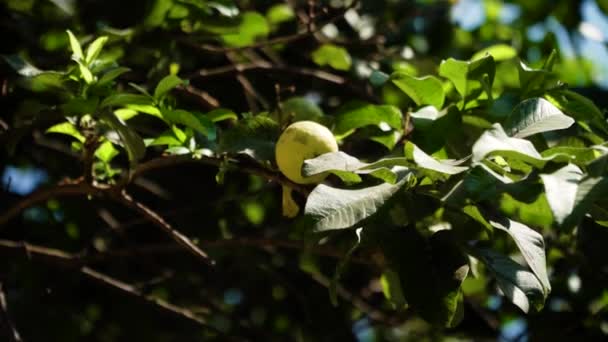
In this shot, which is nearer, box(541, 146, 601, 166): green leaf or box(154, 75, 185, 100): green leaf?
box(541, 146, 601, 166): green leaf

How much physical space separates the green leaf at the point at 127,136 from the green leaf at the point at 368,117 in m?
0.28

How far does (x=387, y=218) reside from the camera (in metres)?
1.01

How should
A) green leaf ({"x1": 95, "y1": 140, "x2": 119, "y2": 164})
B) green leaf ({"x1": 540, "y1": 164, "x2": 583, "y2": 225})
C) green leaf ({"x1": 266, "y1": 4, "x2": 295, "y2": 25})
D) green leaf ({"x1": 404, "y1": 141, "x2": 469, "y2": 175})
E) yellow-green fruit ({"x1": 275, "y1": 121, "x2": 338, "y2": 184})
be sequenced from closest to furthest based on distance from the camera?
green leaf ({"x1": 540, "y1": 164, "x2": 583, "y2": 225}), green leaf ({"x1": 404, "y1": 141, "x2": 469, "y2": 175}), yellow-green fruit ({"x1": 275, "y1": 121, "x2": 338, "y2": 184}), green leaf ({"x1": 95, "y1": 140, "x2": 119, "y2": 164}), green leaf ({"x1": 266, "y1": 4, "x2": 295, "y2": 25})

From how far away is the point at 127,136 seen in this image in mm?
1183

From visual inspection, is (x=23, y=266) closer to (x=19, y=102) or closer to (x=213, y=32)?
(x=19, y=102)

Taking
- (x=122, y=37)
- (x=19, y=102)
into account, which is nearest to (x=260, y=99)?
(x=122, y=37)

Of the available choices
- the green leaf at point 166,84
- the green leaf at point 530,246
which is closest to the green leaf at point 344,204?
the green leaf at point 530,246

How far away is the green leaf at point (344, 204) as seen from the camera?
876mm

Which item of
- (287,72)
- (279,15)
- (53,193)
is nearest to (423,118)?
(53,193)

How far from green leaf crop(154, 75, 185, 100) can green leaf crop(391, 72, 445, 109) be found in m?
0.29

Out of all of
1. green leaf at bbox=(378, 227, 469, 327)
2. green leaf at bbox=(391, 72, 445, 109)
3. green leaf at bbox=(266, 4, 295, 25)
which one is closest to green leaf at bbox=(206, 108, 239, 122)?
green leaf at bbox=(391, 72, 445, 109)

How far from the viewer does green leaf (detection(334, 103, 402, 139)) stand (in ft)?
4.10

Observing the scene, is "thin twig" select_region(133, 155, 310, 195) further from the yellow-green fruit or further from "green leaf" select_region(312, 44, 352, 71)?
"green leaf" select_region(312, 44, 352, 71)

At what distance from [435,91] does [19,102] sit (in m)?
0.79
